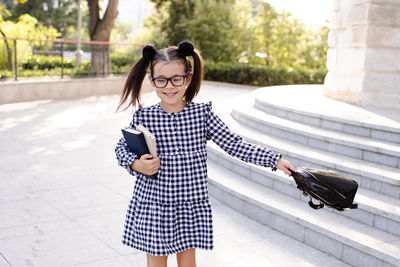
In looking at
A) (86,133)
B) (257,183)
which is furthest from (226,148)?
(86,133)

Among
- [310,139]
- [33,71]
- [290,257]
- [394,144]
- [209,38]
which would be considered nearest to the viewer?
[290,257]

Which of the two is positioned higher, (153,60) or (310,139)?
(153,60)

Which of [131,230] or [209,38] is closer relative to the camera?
[131,230]

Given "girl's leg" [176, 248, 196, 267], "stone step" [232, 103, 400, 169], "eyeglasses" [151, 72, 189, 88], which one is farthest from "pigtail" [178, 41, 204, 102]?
"stone step" [232, 103, 400, 169]

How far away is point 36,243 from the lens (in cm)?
427

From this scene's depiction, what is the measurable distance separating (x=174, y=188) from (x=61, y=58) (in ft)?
41.5

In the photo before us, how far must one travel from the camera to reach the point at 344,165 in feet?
16.5

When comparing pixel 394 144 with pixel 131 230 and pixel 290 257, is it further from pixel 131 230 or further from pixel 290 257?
pixel 131 230

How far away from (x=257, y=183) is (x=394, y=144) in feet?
5.13

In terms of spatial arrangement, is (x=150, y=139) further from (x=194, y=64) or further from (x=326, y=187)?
(x=326, y=187)

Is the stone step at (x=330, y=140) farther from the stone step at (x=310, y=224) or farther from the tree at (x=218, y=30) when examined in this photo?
the tree at (x=218, y=30)

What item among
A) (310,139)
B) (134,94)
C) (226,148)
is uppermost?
(134,94)

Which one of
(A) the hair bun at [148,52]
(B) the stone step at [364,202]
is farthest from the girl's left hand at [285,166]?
(B) the stone step at [364,202]

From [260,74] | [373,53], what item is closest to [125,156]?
[373,53]
